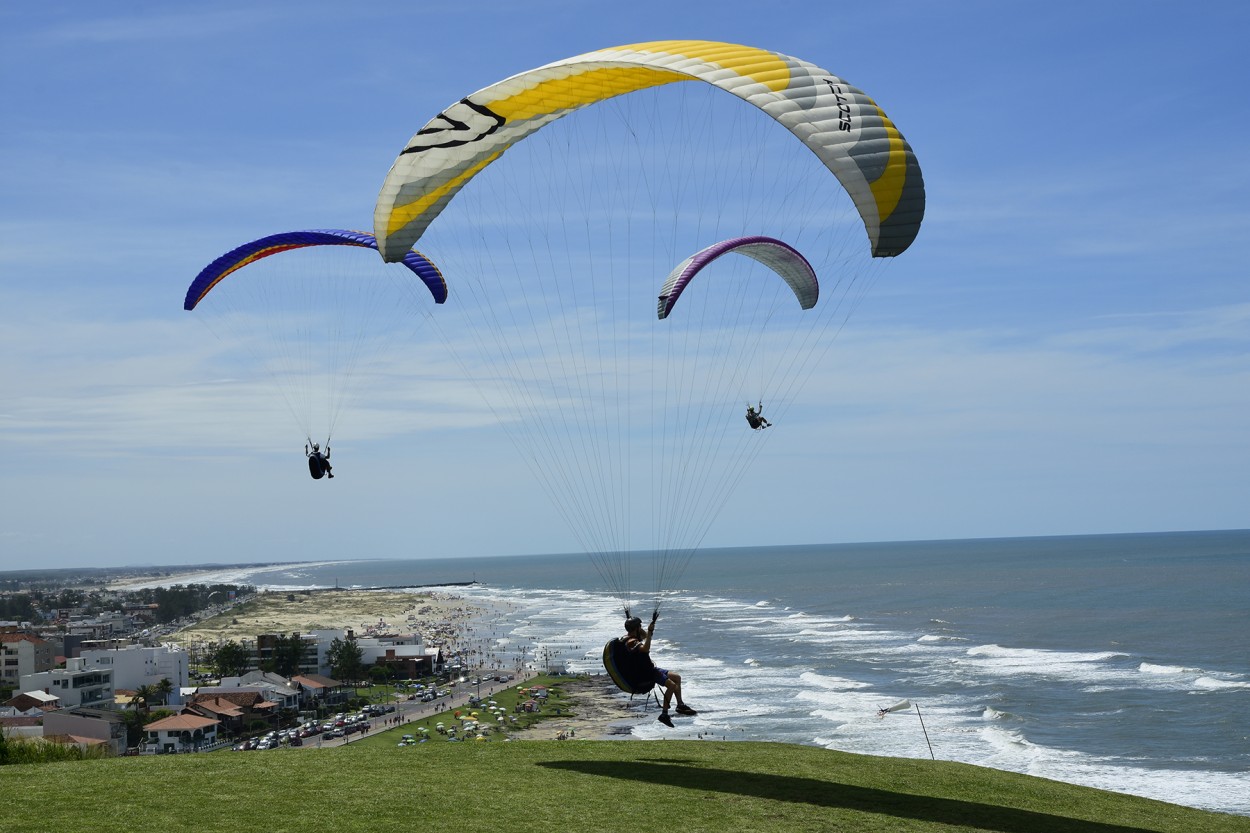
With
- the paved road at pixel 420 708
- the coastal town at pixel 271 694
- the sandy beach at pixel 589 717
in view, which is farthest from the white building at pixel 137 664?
the sandy beach at pixel 589 717

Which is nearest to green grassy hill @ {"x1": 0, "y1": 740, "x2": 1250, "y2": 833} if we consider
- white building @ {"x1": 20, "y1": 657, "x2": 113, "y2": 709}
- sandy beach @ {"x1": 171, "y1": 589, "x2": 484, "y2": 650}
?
white building @ {"x1": 20, "y1": 657, "x2": 113, "y2": 709}

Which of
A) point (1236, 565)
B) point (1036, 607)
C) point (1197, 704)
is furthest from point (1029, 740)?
point (1236, 565)

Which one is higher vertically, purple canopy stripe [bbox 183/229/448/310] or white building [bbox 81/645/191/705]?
purple canopy stripe [bbox 183/229/448/310]

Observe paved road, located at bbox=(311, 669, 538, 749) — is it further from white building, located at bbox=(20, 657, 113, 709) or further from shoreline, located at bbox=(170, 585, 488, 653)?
shoreline, located at bbox=(170, 585, 488, 653)

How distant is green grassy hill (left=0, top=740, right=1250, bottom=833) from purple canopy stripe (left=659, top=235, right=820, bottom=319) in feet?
19.9

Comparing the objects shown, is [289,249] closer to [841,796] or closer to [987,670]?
[841,796]

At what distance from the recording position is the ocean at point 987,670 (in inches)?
1144

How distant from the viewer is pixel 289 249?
16.3 meters

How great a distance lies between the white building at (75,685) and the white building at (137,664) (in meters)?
1.89

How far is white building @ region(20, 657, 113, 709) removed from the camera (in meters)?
46.6

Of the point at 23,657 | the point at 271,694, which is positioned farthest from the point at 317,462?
the point at 23,657

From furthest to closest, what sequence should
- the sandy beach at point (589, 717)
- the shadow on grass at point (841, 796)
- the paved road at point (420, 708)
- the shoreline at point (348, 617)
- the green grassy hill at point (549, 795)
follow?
1. the shoreline at point (348, 617)
2. the paved road at point (420, 708)
3. the sandy beach at point (589, 717)
4. the shadow on grass at point (841, 796)
5. the green grassy hill at point (549, 795)

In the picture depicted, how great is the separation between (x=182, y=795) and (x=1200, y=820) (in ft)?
30.9

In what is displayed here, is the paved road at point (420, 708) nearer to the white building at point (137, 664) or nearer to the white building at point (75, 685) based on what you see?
the white building at point (137, 664)
